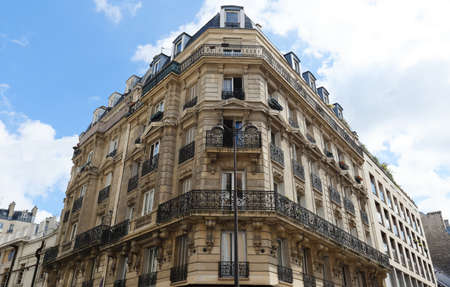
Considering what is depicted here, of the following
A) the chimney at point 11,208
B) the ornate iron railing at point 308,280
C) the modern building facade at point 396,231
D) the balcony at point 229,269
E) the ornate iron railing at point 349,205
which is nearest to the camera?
the balcony at point 229,269

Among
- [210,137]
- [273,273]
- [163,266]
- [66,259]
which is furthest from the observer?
[66,259]

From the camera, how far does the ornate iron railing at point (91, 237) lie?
18.6 m

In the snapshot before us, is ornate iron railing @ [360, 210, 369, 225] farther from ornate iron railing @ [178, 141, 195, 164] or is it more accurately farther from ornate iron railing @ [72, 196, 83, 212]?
ornate iron railing @ [72, 196, 83, 212]

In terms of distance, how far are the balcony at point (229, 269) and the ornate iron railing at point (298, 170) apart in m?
6.47

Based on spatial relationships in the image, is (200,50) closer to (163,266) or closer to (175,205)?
(175,205)

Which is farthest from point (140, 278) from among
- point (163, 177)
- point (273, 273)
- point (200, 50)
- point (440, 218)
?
point (440, 218)

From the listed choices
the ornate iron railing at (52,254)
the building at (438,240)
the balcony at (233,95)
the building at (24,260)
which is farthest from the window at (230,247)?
the building at (438,240)

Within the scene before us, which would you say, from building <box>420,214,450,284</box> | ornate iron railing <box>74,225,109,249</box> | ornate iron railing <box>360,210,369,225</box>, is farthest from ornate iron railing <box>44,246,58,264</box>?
building <box>420,214,450,284</box>

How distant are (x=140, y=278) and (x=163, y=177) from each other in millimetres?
4653

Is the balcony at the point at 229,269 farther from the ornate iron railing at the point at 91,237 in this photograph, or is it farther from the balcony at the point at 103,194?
the balcony at the point at 103,194

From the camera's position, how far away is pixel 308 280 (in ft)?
49.1

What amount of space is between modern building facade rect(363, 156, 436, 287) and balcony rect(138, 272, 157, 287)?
1733cm

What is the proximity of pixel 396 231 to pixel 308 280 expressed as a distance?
1944 cm

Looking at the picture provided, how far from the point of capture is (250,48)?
18578 millimetres
